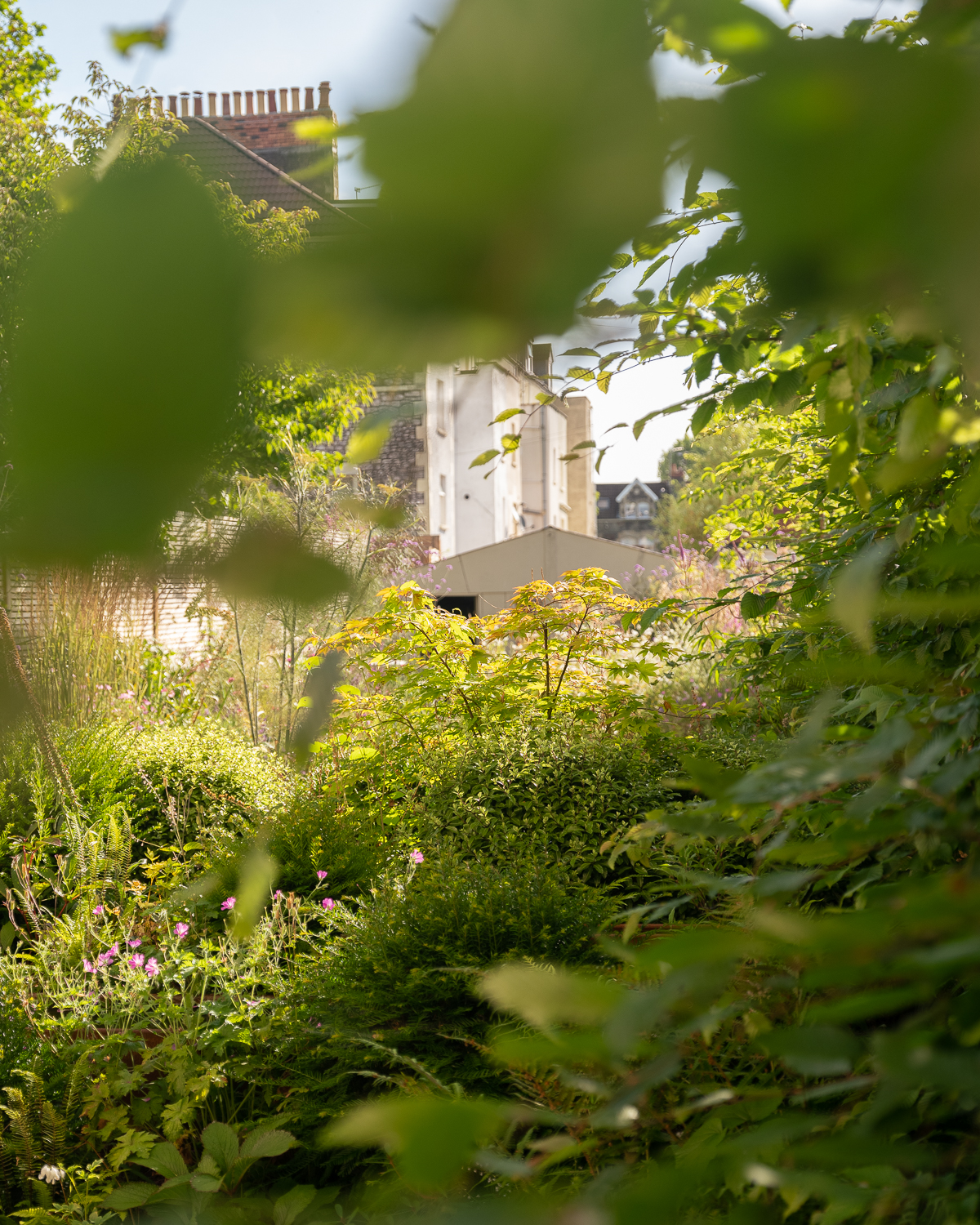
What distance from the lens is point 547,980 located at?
0.86 feet

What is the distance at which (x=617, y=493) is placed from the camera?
3916 centimetres

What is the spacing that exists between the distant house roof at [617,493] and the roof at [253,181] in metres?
37.3

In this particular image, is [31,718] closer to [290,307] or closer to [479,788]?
[290,307]

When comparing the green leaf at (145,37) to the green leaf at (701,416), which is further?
the green leaf at (701,416)

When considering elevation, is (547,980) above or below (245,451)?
below

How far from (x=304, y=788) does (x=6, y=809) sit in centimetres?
117

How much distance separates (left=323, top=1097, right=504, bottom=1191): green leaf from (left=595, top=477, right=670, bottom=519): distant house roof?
37.3 metres

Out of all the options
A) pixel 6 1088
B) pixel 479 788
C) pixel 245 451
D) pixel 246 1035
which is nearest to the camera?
pixel 245 451

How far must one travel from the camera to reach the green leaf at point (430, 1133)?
183 mm

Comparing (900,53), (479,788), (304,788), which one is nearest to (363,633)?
(304,788)

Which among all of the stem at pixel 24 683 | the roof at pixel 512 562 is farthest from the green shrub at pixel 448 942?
the roof at pixel 512 562

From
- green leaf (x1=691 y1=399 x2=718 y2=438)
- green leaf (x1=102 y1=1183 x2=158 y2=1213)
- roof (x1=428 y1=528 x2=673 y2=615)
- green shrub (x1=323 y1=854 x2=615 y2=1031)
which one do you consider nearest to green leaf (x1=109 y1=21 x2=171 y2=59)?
green leaf (x1=691 y1=399 x2=718 y2=438)

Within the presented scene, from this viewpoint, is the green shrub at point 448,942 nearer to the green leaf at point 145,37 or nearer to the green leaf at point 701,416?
the green leaf at point 701,416

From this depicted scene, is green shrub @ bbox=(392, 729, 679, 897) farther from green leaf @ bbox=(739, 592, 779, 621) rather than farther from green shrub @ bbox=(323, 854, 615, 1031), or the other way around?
green leaf @ bbox=(739, 592, 779, 621)
